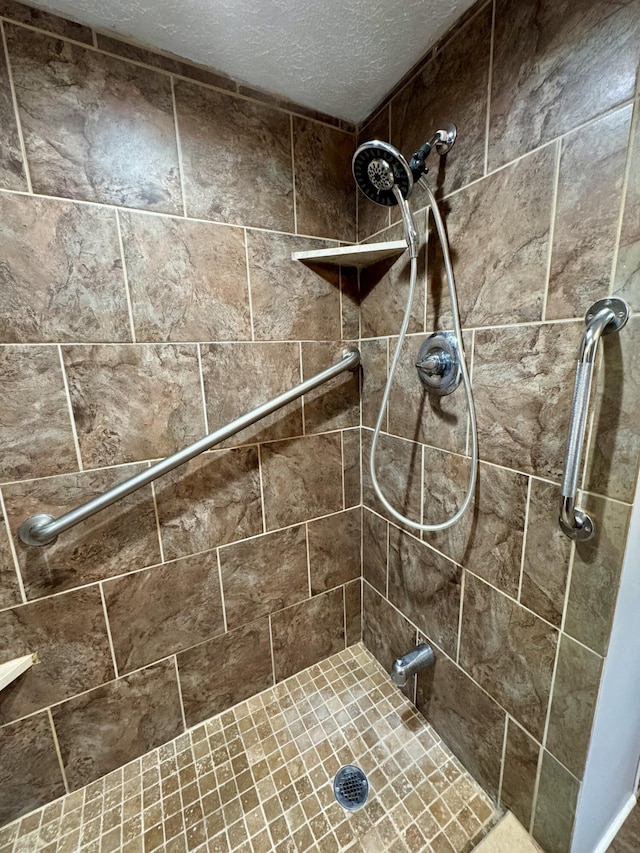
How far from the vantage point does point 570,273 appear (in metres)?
0.58

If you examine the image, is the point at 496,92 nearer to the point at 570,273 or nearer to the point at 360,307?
the point at 570,273

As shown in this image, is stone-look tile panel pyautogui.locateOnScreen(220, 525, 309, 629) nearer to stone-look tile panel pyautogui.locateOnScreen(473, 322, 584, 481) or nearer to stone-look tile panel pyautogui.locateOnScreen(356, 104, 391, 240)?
stone-look tile panel pyautogui.locateOnScreen(473, 322, 584, 481)

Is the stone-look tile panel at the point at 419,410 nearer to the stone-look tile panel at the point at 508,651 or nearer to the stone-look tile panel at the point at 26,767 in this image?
the stone-look tile panel at the point at 508,651

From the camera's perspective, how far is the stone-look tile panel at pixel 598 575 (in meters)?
0.56

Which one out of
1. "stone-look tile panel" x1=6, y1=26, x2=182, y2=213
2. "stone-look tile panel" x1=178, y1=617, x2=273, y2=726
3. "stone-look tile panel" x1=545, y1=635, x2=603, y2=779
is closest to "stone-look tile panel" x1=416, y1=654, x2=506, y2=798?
"stone-look tile panel" x1=545, y1=635, x2=603, y2=779

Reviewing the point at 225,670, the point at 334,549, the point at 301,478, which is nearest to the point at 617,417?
the point at 301,478

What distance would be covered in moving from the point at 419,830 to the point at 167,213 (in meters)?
1.66

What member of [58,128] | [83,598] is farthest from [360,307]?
[83,598]

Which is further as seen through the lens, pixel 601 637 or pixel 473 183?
pixel 473 183

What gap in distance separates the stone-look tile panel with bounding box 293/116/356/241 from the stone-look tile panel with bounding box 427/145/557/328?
1.29ft

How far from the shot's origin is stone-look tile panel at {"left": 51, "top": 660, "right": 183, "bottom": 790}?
34.4 inches

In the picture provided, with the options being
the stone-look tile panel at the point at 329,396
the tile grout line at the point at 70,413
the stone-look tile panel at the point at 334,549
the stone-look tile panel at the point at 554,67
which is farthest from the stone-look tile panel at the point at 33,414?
the stone-look tile panel at the point at 554,67

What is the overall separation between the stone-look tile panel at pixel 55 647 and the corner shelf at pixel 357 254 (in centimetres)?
110

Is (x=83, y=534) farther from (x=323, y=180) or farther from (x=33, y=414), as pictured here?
(x=323, y=180)
